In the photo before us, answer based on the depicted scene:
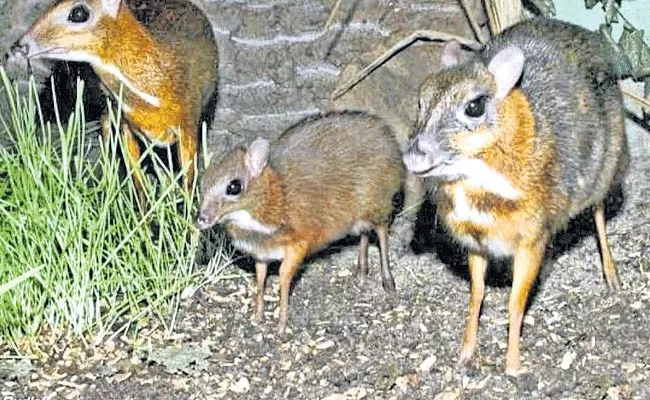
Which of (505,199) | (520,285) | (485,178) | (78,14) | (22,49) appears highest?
(78,14)

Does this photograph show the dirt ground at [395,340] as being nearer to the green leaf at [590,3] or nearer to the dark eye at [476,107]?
the green leaf at [590,3]

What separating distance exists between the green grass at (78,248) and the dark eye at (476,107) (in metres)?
1.37

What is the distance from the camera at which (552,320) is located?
19.5 feet

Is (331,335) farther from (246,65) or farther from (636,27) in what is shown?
(636,27)

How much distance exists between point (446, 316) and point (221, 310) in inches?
35.5

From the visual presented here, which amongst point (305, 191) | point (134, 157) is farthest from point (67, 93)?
point (305, 191)

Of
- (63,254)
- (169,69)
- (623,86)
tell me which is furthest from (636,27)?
(63,254)

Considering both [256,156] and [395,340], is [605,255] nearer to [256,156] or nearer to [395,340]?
[395,340]

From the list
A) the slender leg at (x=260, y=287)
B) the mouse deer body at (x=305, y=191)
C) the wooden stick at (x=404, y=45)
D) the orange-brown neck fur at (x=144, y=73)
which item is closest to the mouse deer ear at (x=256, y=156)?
the mouse deer body at (x=305, y=191)

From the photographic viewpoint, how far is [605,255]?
6.18 metres

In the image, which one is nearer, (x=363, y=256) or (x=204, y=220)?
(x=204, y=220)

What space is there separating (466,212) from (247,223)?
97cm

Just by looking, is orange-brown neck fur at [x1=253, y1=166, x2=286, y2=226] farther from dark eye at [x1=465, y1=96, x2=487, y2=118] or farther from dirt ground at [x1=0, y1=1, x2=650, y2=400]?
dark eye at [x1=465, y1=96, x2=487, y2=118]

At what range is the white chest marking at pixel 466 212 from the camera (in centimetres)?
527
